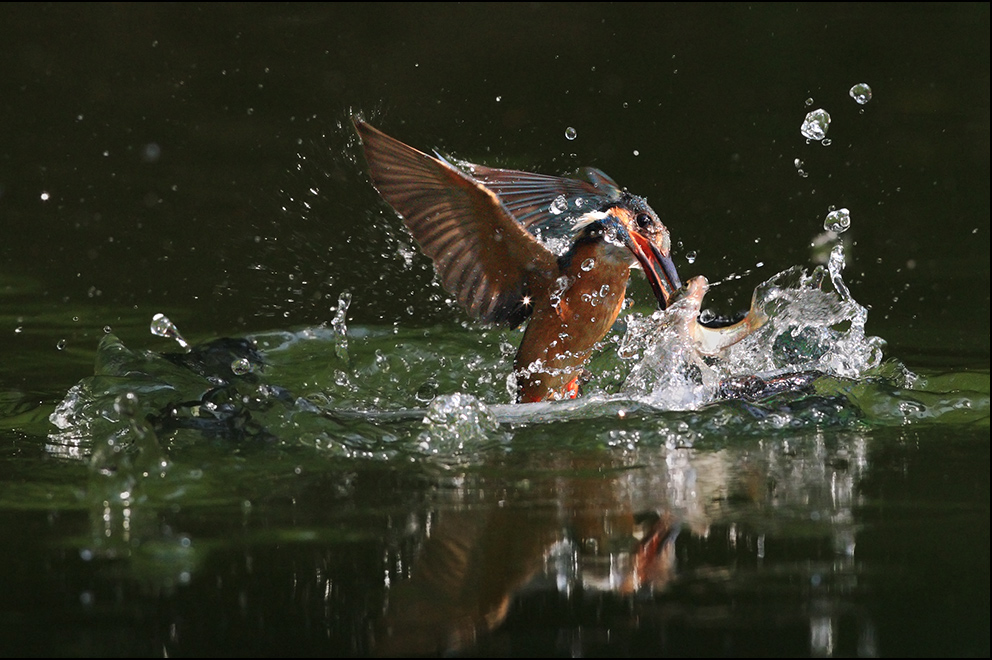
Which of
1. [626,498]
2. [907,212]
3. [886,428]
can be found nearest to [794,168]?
[907,212]

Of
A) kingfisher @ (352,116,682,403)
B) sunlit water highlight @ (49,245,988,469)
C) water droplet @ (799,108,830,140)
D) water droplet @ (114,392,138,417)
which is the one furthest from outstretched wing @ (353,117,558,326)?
water droplet @ (799,108,830,140)

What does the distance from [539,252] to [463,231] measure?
26 cm

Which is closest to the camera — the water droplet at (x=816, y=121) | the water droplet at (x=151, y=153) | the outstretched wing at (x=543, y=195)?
the outstretched wing at (x=543, y=195)

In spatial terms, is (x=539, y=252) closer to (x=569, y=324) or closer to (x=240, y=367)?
(x=569, y=324)

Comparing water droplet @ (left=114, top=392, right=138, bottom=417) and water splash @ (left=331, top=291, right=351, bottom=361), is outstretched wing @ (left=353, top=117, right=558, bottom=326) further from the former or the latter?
water droplet @ (left=114, top=392, right=138, bottom=417)

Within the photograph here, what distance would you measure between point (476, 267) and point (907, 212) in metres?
3.39

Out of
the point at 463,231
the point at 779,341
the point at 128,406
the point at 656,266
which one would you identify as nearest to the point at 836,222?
the point at 779,341

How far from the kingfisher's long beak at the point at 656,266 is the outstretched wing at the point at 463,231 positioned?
291 millimetres

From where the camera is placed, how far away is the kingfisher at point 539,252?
15.4ft

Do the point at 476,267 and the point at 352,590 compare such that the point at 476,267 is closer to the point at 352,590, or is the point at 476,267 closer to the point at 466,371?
the point at 466,371

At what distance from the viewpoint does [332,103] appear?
340 inches

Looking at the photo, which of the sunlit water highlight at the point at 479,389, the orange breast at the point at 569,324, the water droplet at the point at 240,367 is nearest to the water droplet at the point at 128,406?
the sunlit water highlight at the point at 479,389

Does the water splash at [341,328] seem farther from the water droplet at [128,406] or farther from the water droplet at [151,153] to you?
the water droplet at [151,153]

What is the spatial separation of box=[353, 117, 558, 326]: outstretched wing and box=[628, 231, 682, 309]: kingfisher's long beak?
0.29m
